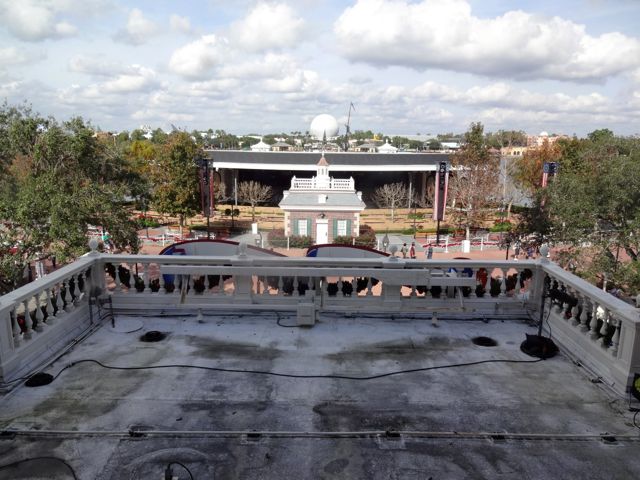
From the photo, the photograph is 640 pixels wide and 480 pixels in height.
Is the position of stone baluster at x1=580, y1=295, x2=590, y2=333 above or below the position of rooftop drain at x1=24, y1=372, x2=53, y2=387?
above

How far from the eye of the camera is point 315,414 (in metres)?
4.90

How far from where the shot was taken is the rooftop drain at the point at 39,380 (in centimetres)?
548

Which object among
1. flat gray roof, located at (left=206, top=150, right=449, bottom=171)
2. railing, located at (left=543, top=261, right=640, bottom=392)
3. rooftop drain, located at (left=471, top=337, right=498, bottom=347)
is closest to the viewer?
railing, located at (left=543, top=261, right=640, bottom=392)

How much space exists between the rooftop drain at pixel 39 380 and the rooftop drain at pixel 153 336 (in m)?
1.42

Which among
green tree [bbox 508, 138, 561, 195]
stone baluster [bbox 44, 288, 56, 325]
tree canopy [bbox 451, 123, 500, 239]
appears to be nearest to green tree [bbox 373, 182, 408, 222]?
tree canopy [bbox 451, 123, 500, 239]

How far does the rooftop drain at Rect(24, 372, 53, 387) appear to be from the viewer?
216 inches

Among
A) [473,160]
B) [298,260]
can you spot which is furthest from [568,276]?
[473,160]

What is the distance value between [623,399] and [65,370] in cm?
642

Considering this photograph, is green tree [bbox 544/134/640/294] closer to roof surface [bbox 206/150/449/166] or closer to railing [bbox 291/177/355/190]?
railing [bbox 291/177/355/190]

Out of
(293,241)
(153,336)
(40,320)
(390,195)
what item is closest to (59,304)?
(40,320)

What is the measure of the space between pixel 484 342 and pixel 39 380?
568 cm

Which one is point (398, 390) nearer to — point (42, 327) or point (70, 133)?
point (42, 327)

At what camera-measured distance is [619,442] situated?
4516 millimetres

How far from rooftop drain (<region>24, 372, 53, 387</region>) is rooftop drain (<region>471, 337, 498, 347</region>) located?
5.46m
